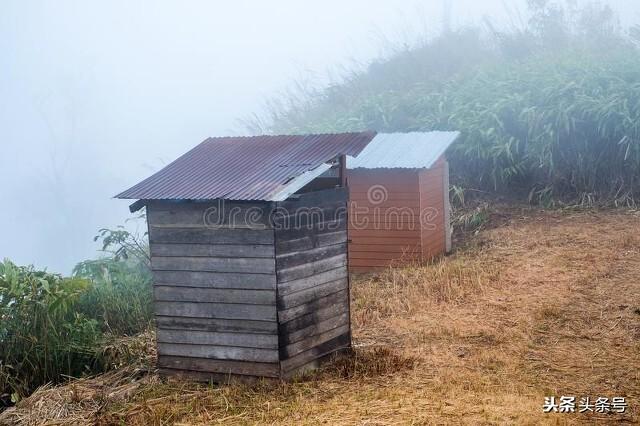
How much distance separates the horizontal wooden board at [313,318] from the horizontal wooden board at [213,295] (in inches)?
11.9

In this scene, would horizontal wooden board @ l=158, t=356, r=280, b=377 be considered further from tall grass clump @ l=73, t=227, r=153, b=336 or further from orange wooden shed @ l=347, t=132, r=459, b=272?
orange wooden shed @ l=347, t=132, r=459, b=272

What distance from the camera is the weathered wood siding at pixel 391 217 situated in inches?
453

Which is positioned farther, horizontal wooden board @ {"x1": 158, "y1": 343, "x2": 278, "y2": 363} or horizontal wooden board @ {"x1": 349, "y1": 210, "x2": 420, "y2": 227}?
horizontal wooden board @ {"x1": 349, "y1": 210, "x2": 420, "y2": 227}

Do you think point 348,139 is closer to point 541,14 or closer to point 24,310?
point 24,310

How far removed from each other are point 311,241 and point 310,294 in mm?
513

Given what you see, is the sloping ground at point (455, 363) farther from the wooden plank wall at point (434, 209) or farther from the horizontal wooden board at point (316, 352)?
the wooden plank wall at point (434, 209)

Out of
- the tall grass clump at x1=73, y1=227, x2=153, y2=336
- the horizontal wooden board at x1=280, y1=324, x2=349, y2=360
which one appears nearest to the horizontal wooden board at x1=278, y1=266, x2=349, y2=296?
the horizontal wooden board at x1=280, y1=324, x2=349, y2=360

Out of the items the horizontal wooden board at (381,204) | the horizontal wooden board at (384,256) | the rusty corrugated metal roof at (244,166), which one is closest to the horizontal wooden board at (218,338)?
the rusty corrugated metal roof at (244,166)

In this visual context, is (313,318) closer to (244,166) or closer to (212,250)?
(212,250)

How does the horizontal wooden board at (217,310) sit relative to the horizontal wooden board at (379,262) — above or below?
above

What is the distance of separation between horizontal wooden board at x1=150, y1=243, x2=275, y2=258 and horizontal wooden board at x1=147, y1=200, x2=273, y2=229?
19 centimetres

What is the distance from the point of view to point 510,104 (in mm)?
15180

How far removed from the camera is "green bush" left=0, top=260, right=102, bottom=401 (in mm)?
6902

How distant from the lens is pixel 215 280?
5.97 metres
